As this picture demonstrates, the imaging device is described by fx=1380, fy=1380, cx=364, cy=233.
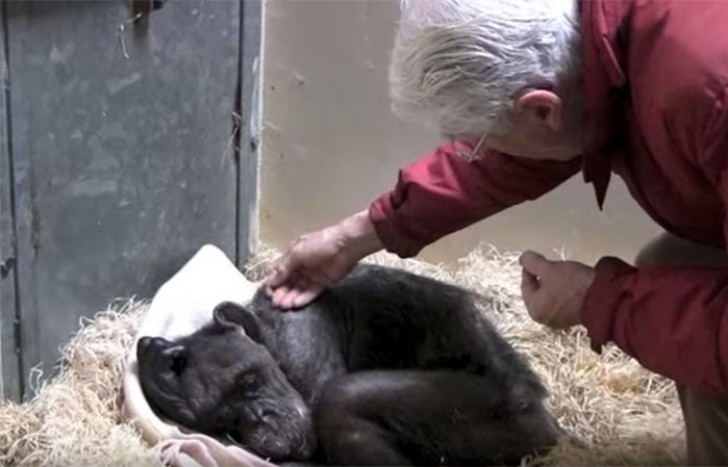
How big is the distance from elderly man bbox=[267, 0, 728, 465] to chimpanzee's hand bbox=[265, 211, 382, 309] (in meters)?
0.42

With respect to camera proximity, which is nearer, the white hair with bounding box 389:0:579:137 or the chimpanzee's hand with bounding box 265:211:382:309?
the white hair with bounding box 389:0:579:137

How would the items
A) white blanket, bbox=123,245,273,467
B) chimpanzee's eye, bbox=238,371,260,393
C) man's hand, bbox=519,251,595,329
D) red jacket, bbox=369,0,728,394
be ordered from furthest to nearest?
chimpanzee's eye, bbox=238,371,260,393 → white blanket, bbox=123,245,273,467 → man's hand, bbox=519,251,595,329 → red jacket, bbox=369,0,728,394

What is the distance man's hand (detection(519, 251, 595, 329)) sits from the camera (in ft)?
6.14

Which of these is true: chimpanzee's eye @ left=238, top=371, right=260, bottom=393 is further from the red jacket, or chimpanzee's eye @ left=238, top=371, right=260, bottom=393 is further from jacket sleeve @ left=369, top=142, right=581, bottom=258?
the red jacket

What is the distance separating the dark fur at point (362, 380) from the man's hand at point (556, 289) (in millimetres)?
300

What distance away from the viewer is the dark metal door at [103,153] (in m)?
2.25

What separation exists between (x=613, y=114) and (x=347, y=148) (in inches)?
47.0

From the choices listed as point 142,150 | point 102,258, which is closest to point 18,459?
point 102,258

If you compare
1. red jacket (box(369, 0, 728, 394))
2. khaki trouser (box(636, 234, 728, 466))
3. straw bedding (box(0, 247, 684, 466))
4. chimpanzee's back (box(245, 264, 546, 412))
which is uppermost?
red jacket (box(369, 0, 728, 394))

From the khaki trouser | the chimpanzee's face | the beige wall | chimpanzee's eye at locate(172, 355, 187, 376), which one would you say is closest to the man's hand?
the khaki trouser

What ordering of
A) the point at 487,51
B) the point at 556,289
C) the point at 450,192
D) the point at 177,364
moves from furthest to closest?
the point at 177,364
the point at 450,192
the point at 556,289
the point at 487,51

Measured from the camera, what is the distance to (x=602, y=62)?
1.69 meters

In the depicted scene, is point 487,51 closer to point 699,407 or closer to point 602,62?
point 602,62

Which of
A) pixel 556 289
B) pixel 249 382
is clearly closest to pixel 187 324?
pixel 249 382
